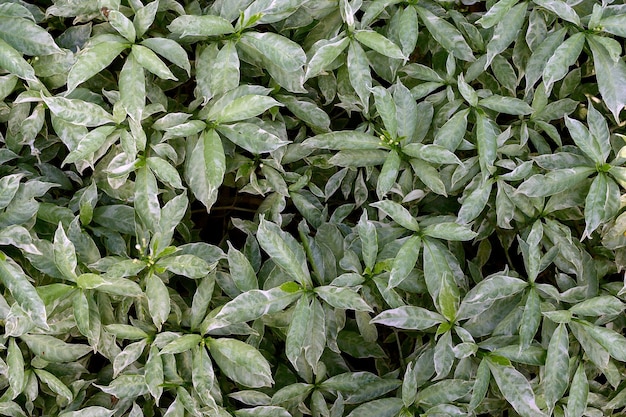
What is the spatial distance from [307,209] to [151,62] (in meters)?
0.47

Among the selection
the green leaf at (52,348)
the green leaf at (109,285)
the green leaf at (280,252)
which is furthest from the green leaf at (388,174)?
the green leaf at (52,348)

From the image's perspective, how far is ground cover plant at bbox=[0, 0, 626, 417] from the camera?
1.31 m

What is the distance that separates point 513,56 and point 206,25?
2.29 feet

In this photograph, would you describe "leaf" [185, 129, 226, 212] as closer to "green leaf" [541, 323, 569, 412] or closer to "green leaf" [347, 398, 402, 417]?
"green leaf" [347, 398, 402, 417]

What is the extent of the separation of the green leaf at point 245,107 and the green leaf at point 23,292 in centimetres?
48

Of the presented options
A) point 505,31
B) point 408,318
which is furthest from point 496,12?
point 408,318

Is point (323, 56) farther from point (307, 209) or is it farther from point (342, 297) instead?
point (342, 297)

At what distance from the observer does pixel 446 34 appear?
144cm

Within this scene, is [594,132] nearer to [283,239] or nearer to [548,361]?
[548,361]

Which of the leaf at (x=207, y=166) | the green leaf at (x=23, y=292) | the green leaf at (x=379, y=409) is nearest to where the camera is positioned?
the green leaf at (x=23, y=292)

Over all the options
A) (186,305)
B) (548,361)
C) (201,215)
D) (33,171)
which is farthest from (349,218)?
(33,171)

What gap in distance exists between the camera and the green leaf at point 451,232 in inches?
52.9

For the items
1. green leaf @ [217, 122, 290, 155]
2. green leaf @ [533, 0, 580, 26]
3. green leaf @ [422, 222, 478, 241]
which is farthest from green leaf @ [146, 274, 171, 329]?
green leaf @ [533, 0, 580, 26]

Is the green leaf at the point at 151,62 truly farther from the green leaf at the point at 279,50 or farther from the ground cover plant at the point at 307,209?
the green leaf at the point at 279,50
